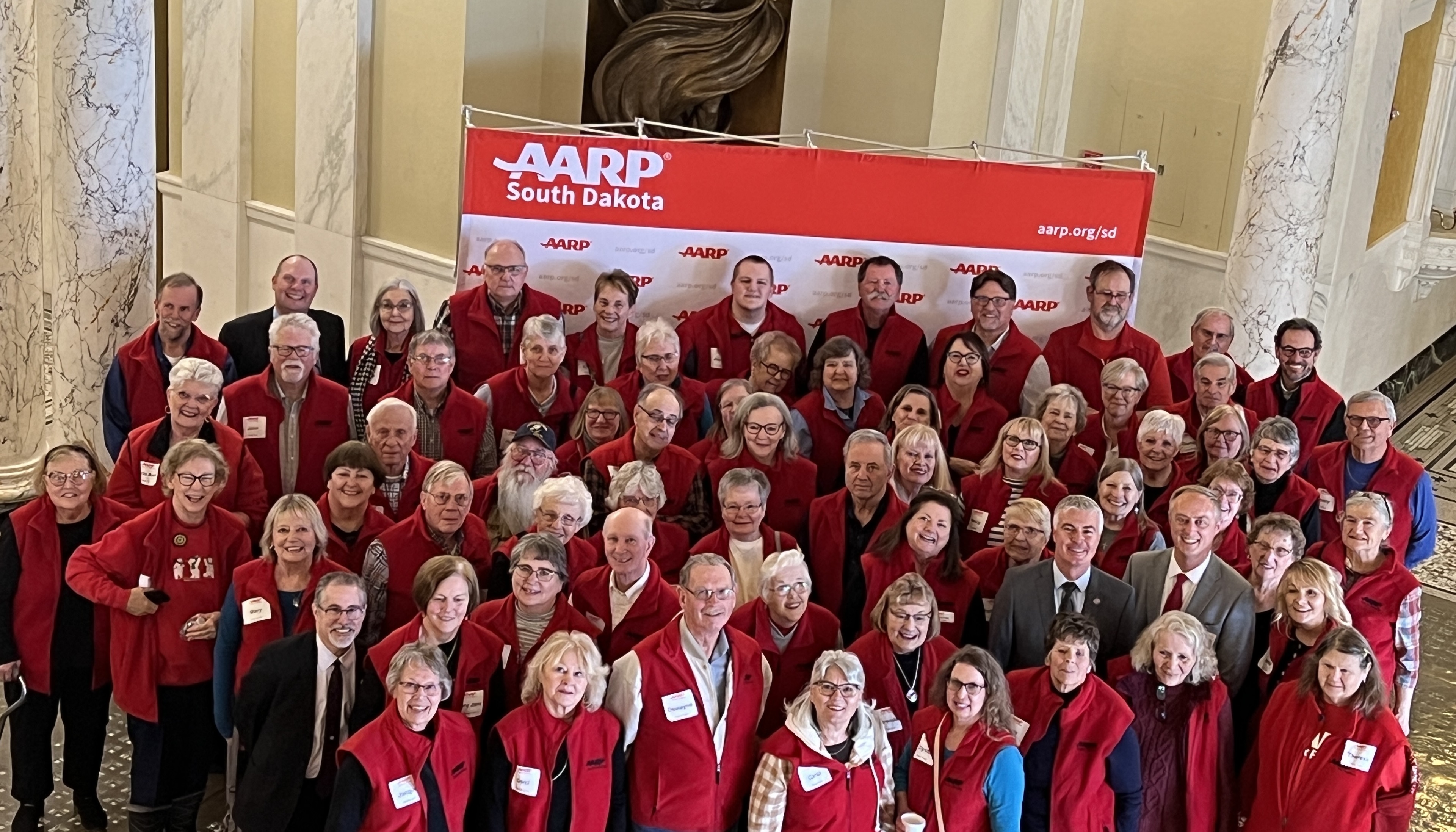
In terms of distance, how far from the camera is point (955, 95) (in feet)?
37.8

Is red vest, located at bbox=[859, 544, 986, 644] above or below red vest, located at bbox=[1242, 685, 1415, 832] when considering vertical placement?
above

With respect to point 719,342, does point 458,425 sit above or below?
below

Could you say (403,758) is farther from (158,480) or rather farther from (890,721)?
(158,480)

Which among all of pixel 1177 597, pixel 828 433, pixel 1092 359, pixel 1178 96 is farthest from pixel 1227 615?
pixel 1178 96

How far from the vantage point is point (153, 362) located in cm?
713

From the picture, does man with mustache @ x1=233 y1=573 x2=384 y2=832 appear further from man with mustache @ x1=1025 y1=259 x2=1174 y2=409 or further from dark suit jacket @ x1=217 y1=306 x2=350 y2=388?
man with mustache @ x1=1025 y1=259 x2=1174 y2=409

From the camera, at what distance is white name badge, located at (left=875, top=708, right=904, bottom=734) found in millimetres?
5371

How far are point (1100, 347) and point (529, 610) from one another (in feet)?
11.3

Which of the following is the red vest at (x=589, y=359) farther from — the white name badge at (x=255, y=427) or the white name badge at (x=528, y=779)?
the white name badge at (x=528, y=779)

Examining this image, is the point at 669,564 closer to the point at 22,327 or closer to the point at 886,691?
the point at 886,691

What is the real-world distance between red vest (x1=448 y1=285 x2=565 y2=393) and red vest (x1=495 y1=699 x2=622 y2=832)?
270 cm

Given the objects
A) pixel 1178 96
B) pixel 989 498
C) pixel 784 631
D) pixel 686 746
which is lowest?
pixel 686 746

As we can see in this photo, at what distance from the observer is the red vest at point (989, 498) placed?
6332 mm

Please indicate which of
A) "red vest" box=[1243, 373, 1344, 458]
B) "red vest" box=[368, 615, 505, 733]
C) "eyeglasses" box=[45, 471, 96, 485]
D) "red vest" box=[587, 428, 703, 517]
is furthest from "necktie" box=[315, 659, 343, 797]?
"red vest" box=[1243, 373, 1344, 458]
